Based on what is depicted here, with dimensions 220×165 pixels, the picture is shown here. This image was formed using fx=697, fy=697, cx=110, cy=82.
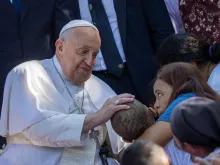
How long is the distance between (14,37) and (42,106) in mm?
1114

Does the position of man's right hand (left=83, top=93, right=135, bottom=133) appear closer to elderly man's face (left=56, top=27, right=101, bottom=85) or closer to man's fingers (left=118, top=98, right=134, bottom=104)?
man's fingers (left=118, top=98, right=134, bottom=104)

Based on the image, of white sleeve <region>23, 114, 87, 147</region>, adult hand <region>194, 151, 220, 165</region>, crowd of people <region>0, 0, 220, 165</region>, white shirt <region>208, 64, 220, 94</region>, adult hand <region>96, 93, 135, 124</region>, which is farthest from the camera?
white shirt <region>208, 64, 220, 94</region>

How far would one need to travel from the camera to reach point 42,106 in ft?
14.4

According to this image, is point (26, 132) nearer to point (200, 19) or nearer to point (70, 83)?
point (70, 83)

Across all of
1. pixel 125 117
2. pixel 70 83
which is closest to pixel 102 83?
pixel 70 83

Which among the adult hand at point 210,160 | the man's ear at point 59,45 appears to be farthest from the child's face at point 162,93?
the adult hand at point 210,160

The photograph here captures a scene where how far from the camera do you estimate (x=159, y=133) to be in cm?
408

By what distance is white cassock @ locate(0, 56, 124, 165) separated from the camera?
14.1ft

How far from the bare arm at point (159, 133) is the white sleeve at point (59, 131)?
0.47 metres

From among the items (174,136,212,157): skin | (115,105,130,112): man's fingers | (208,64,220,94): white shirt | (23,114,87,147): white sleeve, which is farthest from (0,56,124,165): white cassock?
(174,136,212,157): skin

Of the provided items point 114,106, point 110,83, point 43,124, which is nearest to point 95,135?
point 43,124

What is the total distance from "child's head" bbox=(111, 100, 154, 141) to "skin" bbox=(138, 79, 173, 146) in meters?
0.05

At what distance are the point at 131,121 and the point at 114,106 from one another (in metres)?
0.18

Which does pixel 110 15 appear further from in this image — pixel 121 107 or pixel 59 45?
pixel 121 107
